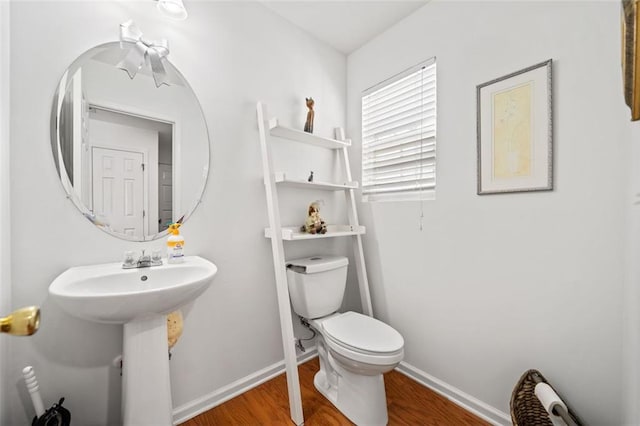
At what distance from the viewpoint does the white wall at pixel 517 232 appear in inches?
41.8

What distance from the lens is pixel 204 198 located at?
4.75 feet

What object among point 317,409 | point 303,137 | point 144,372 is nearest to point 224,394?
point 317,409

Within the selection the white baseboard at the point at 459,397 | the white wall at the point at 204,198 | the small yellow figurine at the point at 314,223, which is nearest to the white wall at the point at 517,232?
the white baseboard at the point at 459,397

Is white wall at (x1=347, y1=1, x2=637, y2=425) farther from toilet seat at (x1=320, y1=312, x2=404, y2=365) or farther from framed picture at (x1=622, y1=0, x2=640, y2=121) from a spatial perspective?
framed picture at (x1=622, y1=0, x2=640, y2=121)

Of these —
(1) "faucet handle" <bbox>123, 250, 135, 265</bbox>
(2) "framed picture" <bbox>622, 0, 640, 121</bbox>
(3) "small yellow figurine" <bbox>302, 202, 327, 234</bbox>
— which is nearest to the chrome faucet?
(1) "faucet handle" <bbox>123, 250, 135, 265</bbox>

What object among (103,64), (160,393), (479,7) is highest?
(479,7)

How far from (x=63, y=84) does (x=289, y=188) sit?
1171mm

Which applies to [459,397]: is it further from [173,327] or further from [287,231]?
[173,327]

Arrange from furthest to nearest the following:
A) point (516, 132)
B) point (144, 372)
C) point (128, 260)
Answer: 1. point (516, 132)
2. point (128, 260)
3. point (144, 372)

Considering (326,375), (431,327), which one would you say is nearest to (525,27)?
(431,327)

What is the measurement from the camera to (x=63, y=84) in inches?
42.9

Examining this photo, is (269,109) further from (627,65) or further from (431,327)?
(431,327)

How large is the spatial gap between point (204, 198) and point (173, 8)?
0.90m

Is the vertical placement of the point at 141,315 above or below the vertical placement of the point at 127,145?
below
